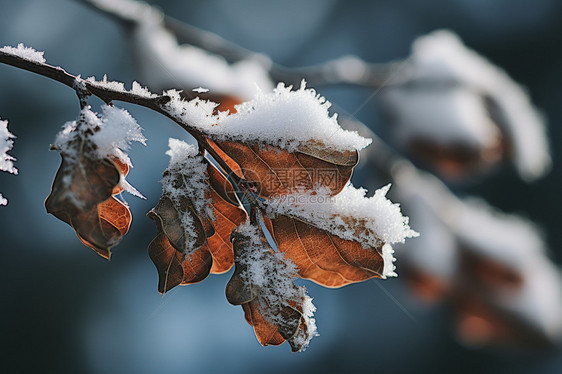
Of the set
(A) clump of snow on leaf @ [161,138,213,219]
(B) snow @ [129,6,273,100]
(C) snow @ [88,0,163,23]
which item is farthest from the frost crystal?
(C) snow @ [88,0,163,23]

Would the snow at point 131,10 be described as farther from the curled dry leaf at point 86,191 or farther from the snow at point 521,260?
the snow at point 521,260

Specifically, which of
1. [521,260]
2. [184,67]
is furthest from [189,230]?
[521,260]

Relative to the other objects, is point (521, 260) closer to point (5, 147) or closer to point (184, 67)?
point (184, 67)

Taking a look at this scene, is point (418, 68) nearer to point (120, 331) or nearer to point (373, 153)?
point (373, 153)

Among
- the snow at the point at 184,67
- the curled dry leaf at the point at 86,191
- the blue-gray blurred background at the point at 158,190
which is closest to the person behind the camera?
the curled dry leaf at the point at 86,191

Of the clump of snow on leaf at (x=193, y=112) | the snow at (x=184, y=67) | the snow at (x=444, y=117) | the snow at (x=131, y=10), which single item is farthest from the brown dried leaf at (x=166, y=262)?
the snow at (x=444, y=117)

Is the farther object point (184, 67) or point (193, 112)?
point (184, 67)

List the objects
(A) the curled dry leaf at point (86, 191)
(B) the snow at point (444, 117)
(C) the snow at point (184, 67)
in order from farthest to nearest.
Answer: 1. (B) the snow at point (444, 117)
2. (C) the snow at point (184, 67)
3. (A) the curled dry leaf at point (86, 191)
